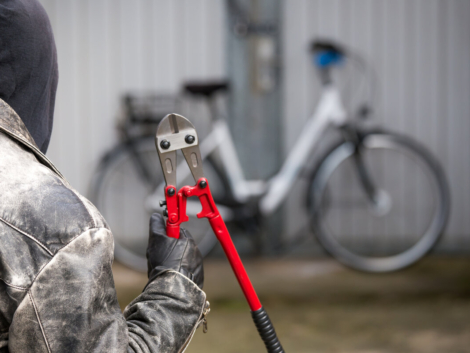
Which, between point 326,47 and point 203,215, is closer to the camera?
point 203,215

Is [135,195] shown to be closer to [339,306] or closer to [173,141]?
[339,306]

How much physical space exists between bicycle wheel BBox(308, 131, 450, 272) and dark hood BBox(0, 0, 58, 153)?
7.69 ft

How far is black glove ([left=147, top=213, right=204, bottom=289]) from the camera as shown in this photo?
104 centimetres

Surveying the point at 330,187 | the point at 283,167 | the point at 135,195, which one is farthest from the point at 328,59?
the point at 135,195

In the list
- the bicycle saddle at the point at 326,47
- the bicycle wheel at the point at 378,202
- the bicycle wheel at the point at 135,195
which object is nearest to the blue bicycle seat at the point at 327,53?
the bicycle saddle at the point at 326,47

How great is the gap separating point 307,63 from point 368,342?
194cm

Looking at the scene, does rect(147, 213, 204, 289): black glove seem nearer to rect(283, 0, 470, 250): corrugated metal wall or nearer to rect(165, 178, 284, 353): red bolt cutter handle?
rect(165, 178, 284, 353): red bolt cutter handle

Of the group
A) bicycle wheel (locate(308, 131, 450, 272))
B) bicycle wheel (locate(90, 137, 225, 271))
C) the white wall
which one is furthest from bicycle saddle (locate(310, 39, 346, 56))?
bicycle wheel (locate(90, 137, 225, 271))

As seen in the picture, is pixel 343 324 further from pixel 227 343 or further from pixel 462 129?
pixel 462 129

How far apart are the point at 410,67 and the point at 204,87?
1503 millimetres

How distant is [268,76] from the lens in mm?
3555

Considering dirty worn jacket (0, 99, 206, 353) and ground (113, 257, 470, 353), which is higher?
dirty worn jacket (0, 99, 206, 353)

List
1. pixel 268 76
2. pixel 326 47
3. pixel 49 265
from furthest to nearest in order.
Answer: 1. pixel 268 76
2. pixel 326 47
3. pixel 49 265

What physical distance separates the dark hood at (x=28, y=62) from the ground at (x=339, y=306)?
1.74 m
